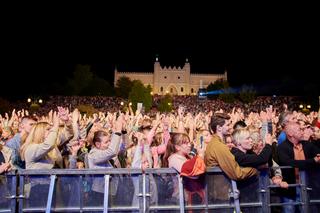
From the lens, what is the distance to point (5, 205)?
5879 mm

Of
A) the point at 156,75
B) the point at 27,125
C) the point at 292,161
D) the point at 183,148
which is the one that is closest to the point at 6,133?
the point at 27,125

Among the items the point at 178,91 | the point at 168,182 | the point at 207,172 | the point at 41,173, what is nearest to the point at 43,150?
the point at 41,173

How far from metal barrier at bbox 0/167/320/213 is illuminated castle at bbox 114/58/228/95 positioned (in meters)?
152

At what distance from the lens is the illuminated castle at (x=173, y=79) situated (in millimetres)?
159000

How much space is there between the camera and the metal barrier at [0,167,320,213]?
589 cm

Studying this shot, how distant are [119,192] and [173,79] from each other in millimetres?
155346

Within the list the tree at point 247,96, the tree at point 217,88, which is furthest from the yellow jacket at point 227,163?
the tree at point 217,88

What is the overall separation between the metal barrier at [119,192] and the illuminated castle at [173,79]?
152m

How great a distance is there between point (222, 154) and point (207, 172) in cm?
31

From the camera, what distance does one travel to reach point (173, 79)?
16088cm

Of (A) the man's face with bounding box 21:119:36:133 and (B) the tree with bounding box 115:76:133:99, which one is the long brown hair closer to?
(A) the man's face with bounding box 21:119:36:133

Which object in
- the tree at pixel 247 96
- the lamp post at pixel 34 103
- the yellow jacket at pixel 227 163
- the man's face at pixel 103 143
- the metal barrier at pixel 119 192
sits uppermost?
the tree at pixel 247 96

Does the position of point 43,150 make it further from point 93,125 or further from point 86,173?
point 93,125

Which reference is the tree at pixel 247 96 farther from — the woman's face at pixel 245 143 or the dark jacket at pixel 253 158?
the dark jacket at pixel 253 158
